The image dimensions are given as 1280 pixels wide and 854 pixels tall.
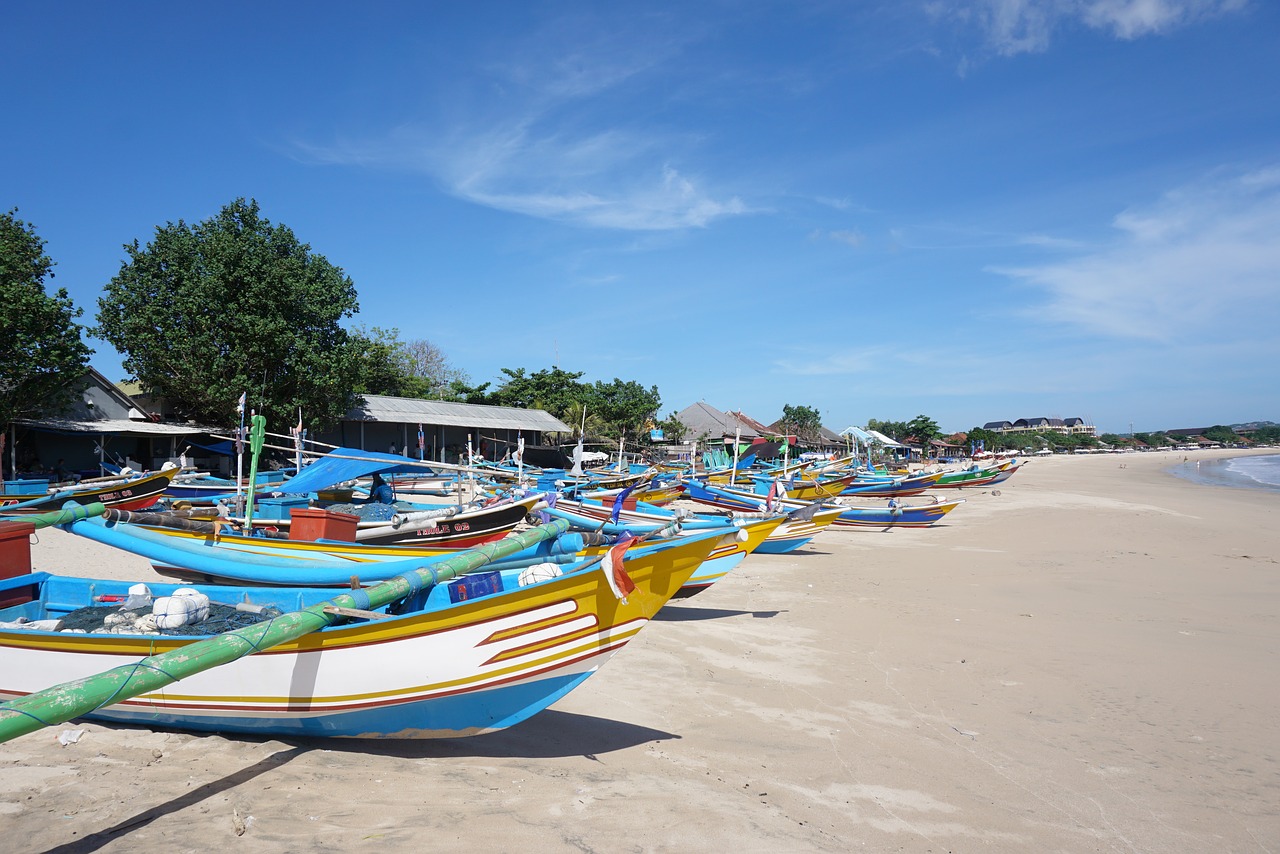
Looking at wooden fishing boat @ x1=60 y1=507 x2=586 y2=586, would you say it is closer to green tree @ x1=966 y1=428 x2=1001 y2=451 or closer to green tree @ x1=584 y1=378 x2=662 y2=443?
green tree @ x1=584 y1=378 x2=662 y2=443

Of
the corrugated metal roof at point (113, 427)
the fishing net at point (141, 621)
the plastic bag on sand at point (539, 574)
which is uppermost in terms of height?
the corrugated metal roof at point (113, 427)

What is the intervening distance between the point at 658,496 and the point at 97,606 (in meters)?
17.2

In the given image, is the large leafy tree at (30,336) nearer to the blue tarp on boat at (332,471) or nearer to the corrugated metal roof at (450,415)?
the corrugated metal roof at (450,415)

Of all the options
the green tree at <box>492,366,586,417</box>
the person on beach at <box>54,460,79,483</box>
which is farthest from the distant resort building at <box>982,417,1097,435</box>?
the person on beach at <box>54,460,79,483</box>

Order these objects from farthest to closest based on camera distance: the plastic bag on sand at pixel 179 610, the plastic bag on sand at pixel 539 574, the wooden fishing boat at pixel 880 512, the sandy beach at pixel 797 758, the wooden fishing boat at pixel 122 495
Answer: the wooden fishing boat at pixel 880 512, the wooden fishing boat at pixel 122 495, the plastic bag on sand at pixel 539 574, the plastic bag on sand at pixel 179 610, the sandy beach at pixel 797 758

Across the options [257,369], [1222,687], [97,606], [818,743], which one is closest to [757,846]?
[818,743]

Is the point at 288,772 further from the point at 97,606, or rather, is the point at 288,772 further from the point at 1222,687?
the point at 1222,687

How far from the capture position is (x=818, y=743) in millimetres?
5887

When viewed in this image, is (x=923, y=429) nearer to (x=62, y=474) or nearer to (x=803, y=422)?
(x=803, y=422)

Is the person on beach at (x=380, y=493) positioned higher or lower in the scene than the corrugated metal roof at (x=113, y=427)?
lower

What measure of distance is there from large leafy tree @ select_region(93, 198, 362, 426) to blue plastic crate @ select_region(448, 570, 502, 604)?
24.5 meters

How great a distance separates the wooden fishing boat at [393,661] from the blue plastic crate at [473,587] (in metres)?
1.00

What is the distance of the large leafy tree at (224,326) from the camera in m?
26.8

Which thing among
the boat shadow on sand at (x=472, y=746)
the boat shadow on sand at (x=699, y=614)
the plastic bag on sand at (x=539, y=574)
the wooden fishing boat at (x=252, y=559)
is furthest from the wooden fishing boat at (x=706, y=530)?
the boat shadow on sand at (x=472, y=746)
